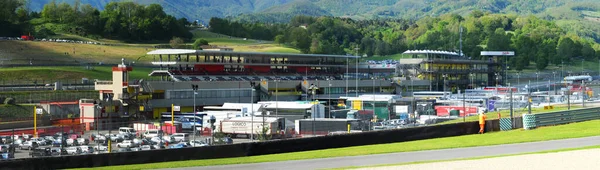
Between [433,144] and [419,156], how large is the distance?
519 centimetres

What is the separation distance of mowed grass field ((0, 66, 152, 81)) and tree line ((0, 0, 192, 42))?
42.6 metres

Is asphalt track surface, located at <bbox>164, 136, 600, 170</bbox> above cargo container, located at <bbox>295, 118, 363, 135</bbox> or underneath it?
above

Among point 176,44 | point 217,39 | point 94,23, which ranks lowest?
point 176,44

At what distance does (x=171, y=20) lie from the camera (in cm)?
16025

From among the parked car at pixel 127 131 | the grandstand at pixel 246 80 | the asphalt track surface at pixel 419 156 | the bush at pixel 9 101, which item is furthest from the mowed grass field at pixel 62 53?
the asphalt track surface at pixel 419 156

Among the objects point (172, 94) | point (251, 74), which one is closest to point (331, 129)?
point (172, 94)

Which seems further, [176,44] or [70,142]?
[176,44]

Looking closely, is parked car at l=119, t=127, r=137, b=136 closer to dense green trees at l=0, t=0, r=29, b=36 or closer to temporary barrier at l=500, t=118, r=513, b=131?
temporary barrier at l=500, t=118, r=513, b=131

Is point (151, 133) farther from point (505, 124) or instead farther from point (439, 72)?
point (439, 72)

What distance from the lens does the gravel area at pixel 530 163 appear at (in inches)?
957

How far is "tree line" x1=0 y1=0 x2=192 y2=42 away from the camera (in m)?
140

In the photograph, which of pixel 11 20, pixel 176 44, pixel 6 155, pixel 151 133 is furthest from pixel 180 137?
pixel 11 20

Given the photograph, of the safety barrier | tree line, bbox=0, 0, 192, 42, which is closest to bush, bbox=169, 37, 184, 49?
tree line, bbox=0, 0, 192, 42

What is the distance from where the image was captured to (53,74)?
90.1 meters
